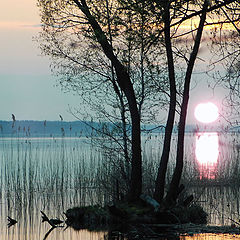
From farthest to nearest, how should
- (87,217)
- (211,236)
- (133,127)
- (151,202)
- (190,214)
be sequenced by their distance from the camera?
(133,127) < (87,217) < (190,214) < (151,202) < (211,236)

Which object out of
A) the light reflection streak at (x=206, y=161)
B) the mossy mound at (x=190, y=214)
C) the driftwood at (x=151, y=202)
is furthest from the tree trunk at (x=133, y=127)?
the light reflection streak at (x=206, y=161)

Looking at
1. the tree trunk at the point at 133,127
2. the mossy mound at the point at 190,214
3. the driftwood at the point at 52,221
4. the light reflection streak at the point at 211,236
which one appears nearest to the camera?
the light reflection streak at the point at 211,236

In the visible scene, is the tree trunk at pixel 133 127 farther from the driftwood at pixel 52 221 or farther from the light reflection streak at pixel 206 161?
the light reflection streak at pixel 206 161

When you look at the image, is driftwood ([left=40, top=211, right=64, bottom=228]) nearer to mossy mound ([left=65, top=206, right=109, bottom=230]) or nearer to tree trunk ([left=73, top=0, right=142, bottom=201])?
mossy mound ([left=65, top=206, right=109, bottom=230])

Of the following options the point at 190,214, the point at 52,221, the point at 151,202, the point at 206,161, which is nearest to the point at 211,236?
the point at 151,202

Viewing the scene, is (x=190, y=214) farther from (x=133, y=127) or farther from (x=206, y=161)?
(x=206, y=161)

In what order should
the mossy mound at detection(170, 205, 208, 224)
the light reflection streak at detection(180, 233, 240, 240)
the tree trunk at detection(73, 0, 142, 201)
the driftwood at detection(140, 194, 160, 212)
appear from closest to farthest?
the light reflection streak at detection(180, 233, 240, 240), the driftwood at detection(140, 194, 160, 212), the mossy mound at detection(170, 205, 208, 224), the tree trunk at detection(73, 0, 142, 201)

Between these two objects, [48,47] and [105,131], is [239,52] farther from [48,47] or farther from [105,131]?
[48,47]

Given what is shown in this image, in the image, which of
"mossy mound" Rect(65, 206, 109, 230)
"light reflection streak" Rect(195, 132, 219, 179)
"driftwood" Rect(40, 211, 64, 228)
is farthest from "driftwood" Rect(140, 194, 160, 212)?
"light reflection streak" Rect(195, 132, 219, 179)

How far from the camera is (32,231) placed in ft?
31.3

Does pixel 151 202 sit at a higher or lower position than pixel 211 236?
higher

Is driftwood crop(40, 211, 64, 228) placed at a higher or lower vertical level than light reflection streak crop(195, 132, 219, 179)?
lower

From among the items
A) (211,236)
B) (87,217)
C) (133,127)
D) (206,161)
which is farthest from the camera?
(206,161)

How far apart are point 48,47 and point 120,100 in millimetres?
2354
